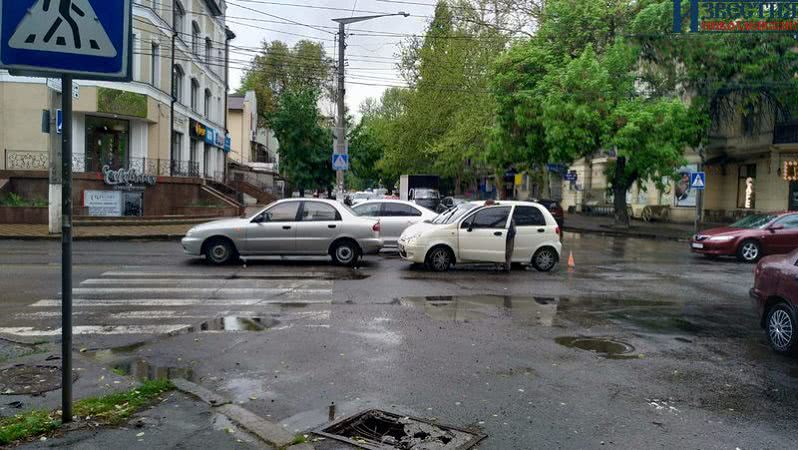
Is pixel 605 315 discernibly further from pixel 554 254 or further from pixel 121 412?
pixel 121 412

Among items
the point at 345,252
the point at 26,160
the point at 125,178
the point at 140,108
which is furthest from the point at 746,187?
the point at 26,160

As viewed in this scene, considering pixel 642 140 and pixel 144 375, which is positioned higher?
pixel 642 140

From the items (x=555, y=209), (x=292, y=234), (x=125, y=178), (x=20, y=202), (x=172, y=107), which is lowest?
(x=292, y=234)

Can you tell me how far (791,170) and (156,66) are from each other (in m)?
29.2

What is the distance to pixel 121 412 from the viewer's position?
5.18 meters

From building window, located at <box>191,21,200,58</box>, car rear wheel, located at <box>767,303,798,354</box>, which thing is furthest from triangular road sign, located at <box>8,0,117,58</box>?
building window, located at <box>191,21,200,58</box>

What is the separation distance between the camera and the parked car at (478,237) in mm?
14710

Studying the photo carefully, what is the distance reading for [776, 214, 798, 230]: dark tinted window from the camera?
18.8m

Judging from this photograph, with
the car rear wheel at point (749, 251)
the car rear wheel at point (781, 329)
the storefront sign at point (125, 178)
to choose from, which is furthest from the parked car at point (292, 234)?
the storefront sign at point (125, 178)

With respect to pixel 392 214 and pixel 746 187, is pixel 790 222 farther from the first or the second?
pixel 746 187

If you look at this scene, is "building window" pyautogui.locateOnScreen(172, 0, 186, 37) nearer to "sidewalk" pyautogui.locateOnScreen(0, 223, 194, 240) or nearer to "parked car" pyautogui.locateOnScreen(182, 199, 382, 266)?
"sidewalk" pyautogui.locateOnScreen(0, 223, 194, 240)

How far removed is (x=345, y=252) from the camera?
1522 cm

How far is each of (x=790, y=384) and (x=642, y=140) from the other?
2281 cm

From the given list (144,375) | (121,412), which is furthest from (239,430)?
(144,375)
